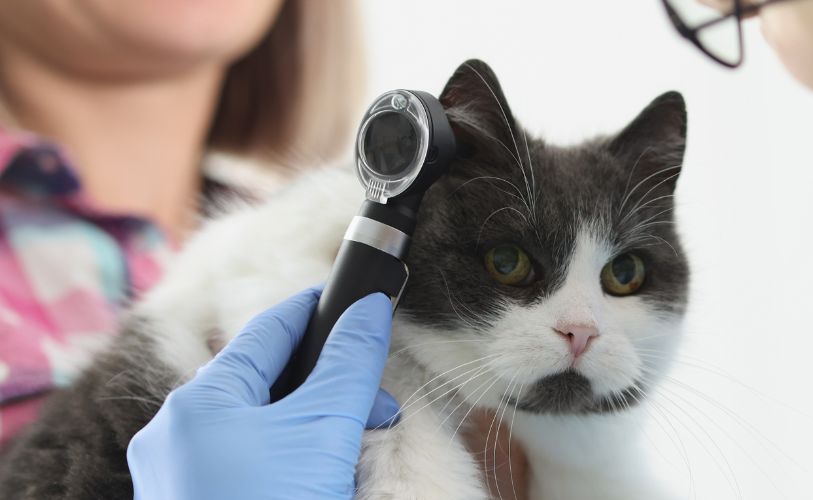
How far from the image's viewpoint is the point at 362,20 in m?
1.62

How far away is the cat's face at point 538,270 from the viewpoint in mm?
673

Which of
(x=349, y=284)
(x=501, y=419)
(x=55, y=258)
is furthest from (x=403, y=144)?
(x=55, y=258)

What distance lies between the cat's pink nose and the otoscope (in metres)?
0.17

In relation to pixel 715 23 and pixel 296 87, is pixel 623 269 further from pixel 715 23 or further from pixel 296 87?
pixel 296 87

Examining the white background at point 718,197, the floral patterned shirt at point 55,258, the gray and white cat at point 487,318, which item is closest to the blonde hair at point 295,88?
the floral patterned shirt at point 55,258

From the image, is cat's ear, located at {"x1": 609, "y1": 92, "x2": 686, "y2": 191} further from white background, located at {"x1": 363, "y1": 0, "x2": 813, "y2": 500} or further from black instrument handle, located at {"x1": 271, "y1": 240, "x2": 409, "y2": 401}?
black instrument handle, located at {"x1": 271, "y1": 240, "x2": 409, "y2": 401}

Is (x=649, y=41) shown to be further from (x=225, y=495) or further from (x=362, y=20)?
(x=225, y=495)

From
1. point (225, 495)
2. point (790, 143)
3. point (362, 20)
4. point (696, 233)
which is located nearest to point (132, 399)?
point (225, 495)

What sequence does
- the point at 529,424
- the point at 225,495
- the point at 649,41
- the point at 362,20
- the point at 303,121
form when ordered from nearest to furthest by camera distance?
the point at 225,495
the point at 529,424
the point at 649,41
the point at 362,20
the point at 303,121

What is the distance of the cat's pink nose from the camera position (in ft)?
2.12

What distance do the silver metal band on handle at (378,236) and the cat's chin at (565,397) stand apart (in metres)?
0.21

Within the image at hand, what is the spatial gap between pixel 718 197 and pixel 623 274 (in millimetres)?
360

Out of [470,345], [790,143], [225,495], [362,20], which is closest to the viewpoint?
[225,495]

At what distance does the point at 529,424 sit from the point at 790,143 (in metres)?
0.57
